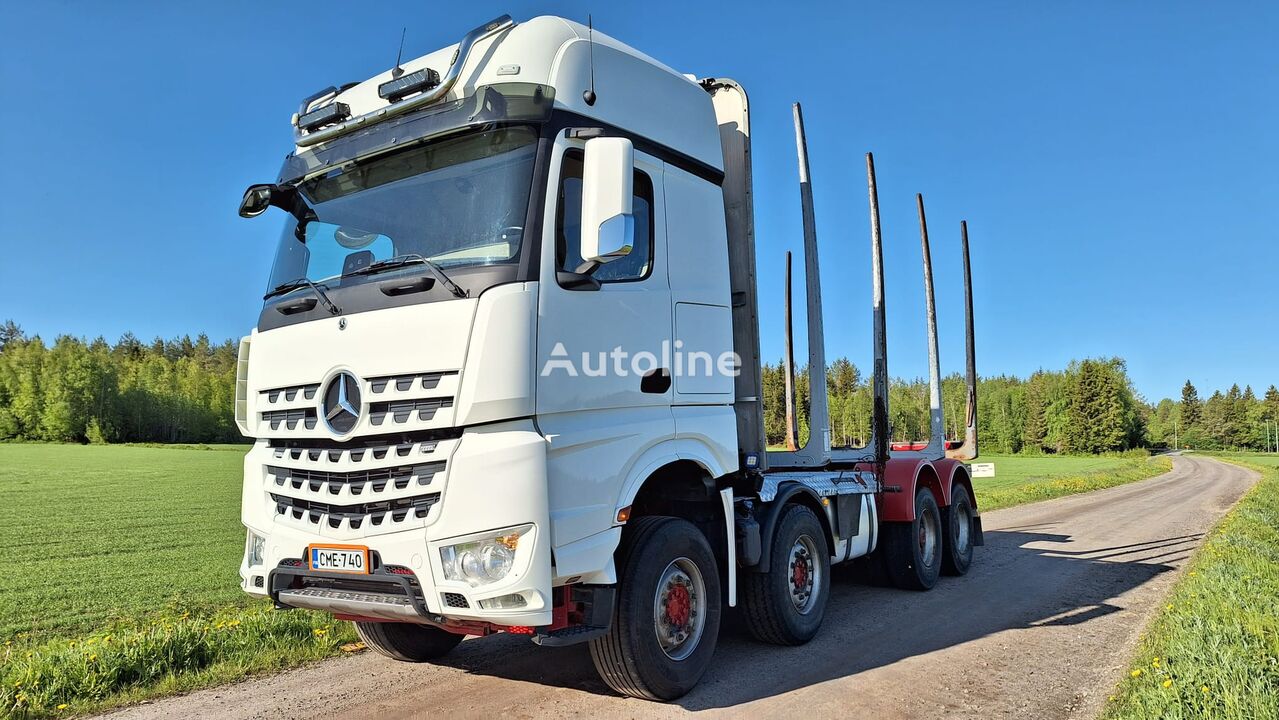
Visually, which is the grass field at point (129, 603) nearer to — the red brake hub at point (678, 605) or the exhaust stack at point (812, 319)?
the red brake hub at point (678, 605)

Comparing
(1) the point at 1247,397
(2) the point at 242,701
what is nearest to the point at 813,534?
(2) the point at 242,701

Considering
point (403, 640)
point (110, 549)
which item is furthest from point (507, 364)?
point (110, 549)

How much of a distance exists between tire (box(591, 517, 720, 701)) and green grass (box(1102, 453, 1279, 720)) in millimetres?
2298

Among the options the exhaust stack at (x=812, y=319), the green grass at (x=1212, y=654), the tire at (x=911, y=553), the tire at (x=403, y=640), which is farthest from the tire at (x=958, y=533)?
the tire at (x=403, y=640)

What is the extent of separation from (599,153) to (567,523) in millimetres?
1959

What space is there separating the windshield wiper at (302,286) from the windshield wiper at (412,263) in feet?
0.59

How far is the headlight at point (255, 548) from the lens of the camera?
485 centimetres

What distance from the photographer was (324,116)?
202 inches

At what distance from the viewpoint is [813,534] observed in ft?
22.2

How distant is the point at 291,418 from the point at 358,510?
0.79 meters

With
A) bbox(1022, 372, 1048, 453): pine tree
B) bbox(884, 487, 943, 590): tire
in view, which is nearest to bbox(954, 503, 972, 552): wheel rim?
bbox(884, 487, 943, 590): tire

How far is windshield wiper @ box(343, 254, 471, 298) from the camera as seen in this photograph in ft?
13.5

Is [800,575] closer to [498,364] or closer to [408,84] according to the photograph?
[498,364]

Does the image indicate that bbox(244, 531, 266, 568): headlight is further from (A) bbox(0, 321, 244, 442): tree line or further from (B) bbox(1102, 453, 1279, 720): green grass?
(A) bbox(0, 321, 244, 442): tree line
